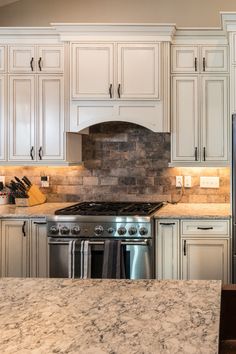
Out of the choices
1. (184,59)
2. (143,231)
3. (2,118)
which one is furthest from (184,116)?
(2,118)

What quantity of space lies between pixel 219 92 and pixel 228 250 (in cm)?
140

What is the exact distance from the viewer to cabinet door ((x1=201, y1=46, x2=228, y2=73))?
13.8ft

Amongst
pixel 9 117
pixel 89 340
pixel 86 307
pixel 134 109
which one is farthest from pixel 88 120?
pixel 89 340

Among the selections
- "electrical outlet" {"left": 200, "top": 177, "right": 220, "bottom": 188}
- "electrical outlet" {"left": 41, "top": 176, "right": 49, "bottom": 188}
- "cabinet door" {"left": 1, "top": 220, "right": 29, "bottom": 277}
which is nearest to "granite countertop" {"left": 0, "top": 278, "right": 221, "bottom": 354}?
"cabinet door" {"left": 1, "top": 220, "right": 29, "bottom": 277}

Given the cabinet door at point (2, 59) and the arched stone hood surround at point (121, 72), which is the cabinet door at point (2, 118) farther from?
the arched stone hood surround at point (121, 72)

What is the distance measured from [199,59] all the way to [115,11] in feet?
3.41

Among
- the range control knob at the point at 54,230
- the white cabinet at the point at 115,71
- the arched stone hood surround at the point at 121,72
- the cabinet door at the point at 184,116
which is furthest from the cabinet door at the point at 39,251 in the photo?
the cabinet door at the point at 184,116

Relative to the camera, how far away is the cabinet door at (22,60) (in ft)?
14.2

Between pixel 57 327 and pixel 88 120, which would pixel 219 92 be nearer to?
pixel 88 120

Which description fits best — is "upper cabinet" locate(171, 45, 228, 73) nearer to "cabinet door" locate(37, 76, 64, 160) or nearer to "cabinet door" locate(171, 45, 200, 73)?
"cabinet door" locate(171, 45, 200, 73)

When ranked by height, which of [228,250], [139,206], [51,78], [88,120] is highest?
[51,78]

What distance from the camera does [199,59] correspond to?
167 inches

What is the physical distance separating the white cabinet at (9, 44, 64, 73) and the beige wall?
0.53 meters

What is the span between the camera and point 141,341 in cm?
118
